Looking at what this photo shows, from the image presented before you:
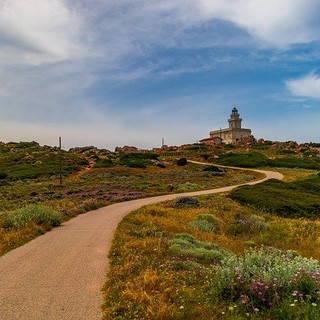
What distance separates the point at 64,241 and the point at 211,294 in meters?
6.87

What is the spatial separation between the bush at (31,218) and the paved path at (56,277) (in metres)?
1.38

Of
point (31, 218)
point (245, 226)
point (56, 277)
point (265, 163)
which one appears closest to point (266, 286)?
point (56, 277)

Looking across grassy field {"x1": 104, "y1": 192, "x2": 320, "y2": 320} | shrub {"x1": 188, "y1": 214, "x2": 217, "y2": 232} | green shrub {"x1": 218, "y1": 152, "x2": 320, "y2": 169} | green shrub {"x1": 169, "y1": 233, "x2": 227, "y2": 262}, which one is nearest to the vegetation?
shrub {"x1": 188, "y1": 214, "x2": 217, "y2": 232}

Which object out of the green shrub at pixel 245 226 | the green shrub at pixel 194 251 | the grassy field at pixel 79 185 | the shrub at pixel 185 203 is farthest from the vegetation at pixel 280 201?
the green shrub at pixel 194 251

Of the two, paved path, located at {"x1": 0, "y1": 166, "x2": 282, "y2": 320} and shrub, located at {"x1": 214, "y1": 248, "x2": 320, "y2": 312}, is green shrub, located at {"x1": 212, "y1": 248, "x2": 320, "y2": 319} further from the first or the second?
paved path, located at {"x1": 0, "y1": 166, "x2": 282, "y2": 320}

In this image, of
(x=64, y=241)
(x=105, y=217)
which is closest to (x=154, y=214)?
(x=105, y=217)

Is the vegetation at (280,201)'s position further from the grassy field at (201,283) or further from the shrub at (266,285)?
the shrub at (266,285)

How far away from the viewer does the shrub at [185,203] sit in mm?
24803

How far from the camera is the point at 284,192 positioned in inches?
1288

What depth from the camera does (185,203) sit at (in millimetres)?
25406

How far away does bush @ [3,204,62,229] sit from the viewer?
15.1 meters

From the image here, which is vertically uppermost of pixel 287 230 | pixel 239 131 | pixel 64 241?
pixel 239 131

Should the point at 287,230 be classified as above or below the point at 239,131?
below

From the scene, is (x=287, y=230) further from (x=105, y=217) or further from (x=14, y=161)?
(x=14, y=161)
